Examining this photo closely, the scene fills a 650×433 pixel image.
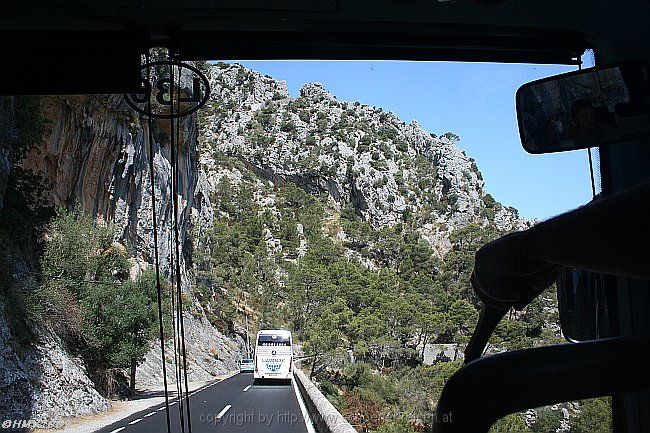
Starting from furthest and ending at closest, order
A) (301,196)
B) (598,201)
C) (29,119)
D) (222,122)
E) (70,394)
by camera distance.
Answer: (301,196) → (222,122) → (29,119) → (70,394) → (598,201)

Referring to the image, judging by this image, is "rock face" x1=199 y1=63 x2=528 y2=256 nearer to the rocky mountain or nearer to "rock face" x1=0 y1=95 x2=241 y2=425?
the rocky mountain

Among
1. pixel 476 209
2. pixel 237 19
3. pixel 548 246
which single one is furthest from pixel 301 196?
pixel 548 246

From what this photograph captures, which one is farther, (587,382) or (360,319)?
(360,319)

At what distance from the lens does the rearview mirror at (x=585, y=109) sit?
7.74 feet

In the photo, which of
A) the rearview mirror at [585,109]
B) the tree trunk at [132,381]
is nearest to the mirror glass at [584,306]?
the rearview mirror at [585,109]

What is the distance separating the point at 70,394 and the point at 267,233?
1.68m

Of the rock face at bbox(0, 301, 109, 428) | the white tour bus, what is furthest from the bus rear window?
the rock face at bbox(0, 301, 109, 428)

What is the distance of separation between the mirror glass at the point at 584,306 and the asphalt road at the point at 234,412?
5.72 ft

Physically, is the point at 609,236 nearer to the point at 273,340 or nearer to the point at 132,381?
the point at 132,381

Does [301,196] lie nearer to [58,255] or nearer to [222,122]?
[222,122]

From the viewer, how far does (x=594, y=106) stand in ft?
7.85

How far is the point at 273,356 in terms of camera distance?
424 centimetres

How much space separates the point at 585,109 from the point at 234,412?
2.50 meters

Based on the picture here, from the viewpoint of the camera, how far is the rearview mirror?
2359 millimetres
